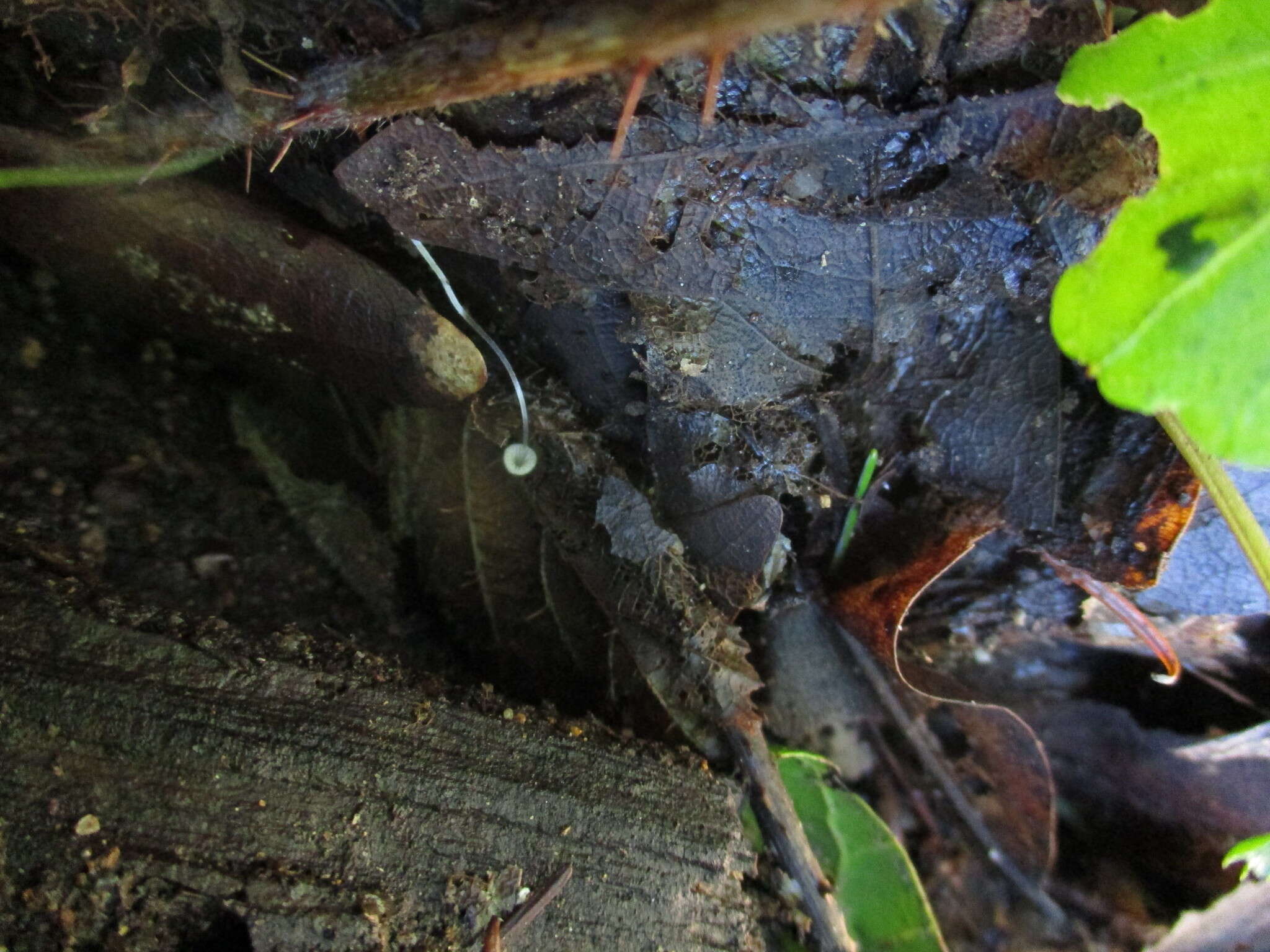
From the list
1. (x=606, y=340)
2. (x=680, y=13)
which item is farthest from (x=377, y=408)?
(x=680, y=13)

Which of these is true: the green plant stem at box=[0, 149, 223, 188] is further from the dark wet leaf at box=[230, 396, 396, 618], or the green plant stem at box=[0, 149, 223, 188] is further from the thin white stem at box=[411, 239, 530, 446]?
the dark wet leaf at box=[230, 396, 396, 618]

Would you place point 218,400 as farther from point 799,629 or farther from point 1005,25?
point 1005,25

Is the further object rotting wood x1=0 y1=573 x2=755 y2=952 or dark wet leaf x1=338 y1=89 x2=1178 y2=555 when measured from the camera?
dark wet leaf x1=338 y1=89 x2=1178 y2=555

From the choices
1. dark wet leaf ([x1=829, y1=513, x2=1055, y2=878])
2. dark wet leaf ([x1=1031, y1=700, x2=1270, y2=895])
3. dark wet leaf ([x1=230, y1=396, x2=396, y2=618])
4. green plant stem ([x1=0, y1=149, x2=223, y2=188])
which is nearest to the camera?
green plant stem ([x1=0, y1=149, x2=223, y2=188])

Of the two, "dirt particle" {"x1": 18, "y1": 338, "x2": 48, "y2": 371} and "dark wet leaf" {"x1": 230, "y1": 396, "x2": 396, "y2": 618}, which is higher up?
"dirt particle" {"x1": 18, "y1": 338, "x2": 48, "y2": 371}

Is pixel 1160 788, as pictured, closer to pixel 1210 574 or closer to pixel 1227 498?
pixel 1210 574

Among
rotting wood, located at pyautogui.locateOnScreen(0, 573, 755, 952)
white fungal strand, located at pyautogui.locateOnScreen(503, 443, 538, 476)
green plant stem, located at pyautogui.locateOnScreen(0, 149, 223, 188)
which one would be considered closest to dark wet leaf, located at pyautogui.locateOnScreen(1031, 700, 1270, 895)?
rotting wood, located at pyautogui.locateOnScreen(0, 573, 755, 952)

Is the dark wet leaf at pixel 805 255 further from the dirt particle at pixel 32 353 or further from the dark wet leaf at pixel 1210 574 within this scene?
the dirt particle at pixel 32 353

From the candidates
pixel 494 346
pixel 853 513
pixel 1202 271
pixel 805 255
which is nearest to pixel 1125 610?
pixel 853 513
